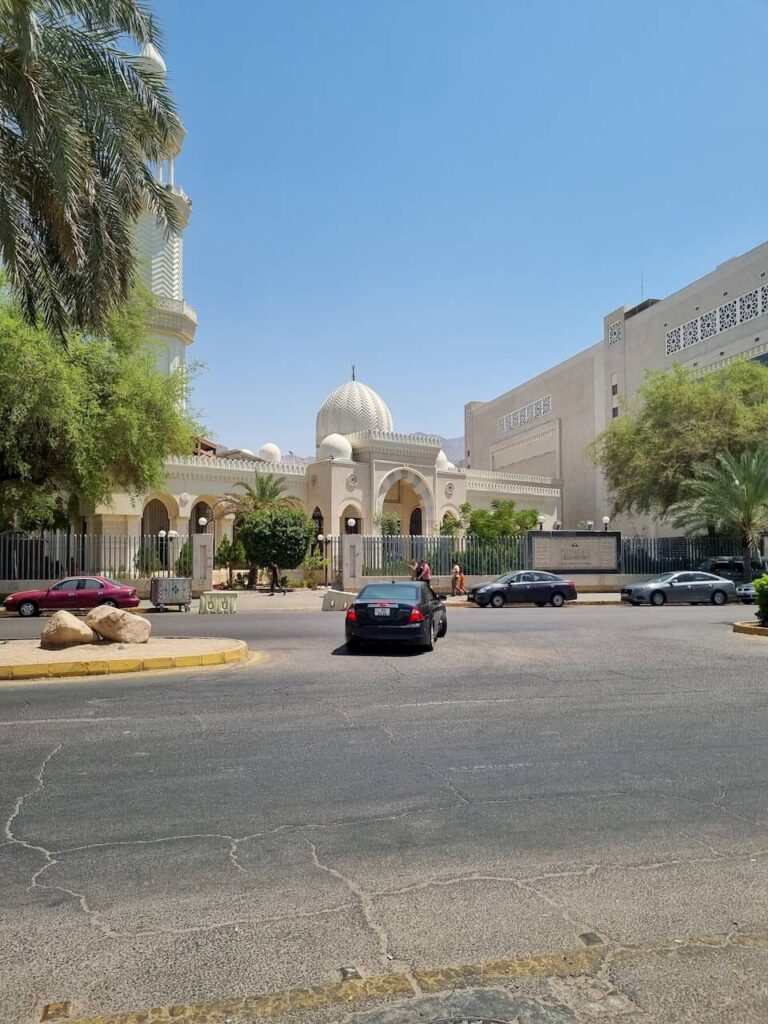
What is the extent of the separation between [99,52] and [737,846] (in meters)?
12.3

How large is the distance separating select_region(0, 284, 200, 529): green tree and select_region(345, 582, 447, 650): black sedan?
12889 millimetres

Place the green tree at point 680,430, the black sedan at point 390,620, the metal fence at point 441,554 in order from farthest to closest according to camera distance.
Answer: the green tree at point 680,430 → the metal fence at point 441,554 → the black sedan at point 390,620

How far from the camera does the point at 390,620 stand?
1319 centimetres

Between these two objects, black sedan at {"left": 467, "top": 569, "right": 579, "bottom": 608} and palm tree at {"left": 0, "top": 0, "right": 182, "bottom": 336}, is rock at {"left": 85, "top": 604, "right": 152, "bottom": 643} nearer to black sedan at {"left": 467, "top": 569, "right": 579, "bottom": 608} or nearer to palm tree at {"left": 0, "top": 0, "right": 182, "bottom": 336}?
palm tree at {"left": 0, "top": 0, "right": 182, "bottom": 336}

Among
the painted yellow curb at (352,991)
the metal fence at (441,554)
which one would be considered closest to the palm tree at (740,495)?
the metal fence at (441,554)

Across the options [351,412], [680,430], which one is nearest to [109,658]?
[680,430]

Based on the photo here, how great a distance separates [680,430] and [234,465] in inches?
931

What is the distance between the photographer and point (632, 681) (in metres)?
10.2

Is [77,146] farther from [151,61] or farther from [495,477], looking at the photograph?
[495,477]

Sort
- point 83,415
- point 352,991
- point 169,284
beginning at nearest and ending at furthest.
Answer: point 352,991, point 83,415, point 169,284

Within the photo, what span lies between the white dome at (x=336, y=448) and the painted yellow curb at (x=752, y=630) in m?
33.5

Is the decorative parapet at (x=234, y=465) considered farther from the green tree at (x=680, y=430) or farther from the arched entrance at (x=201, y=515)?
the green tree at (x=680, y=430)

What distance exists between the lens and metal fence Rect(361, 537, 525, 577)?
3331 cm

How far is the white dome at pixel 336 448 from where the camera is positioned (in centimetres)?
4866
